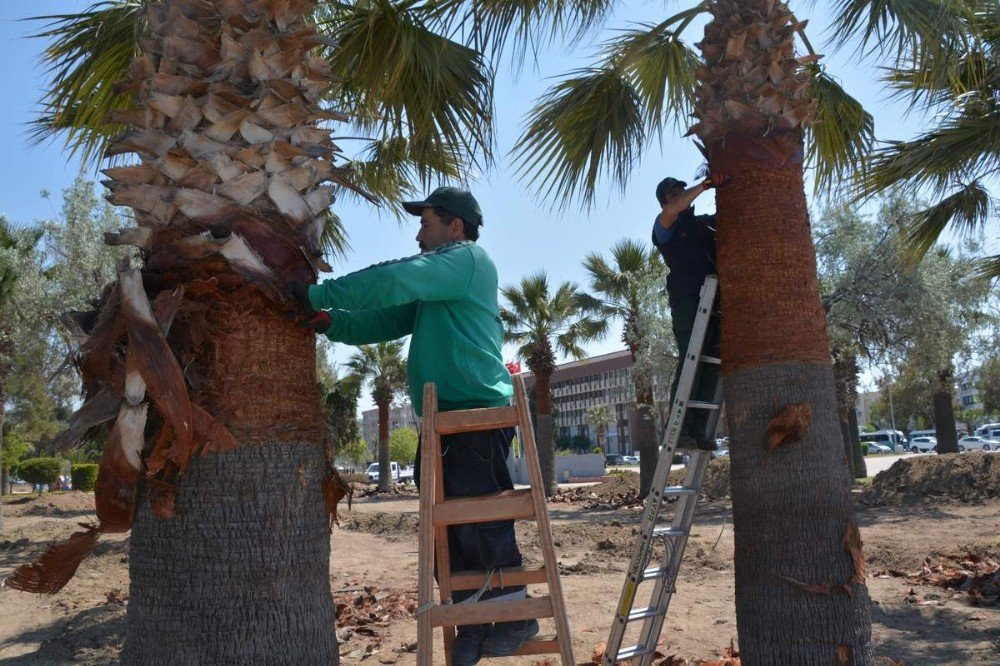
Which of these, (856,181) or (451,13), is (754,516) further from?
(856,181)

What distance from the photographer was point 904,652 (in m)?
4.71

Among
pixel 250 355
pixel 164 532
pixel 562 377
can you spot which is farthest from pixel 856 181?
pixel 562 377

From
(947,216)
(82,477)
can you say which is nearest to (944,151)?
(947,216)

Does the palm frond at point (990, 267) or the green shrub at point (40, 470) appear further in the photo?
the green shrub at point (40, 470)

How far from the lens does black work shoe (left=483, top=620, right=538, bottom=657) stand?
3.15 meters

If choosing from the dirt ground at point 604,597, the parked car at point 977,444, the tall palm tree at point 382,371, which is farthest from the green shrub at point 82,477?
the parked car at point 977,444

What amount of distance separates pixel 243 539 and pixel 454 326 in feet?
4.01

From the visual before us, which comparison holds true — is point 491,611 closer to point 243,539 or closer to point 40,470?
point 243,539

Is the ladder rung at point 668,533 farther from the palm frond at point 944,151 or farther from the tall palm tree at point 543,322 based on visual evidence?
the tall palm tree at point 543,322

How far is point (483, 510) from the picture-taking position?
2.90m

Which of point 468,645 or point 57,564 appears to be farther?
point 468,645

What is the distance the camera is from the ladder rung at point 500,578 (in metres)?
3.17

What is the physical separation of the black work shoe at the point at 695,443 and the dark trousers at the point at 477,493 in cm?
103

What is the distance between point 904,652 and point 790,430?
245cm
